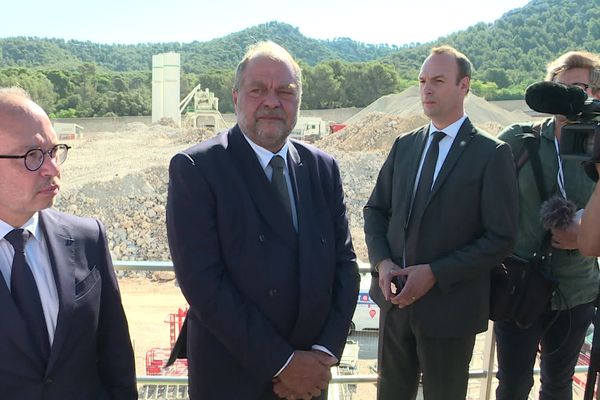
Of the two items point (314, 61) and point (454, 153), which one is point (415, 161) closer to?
point (454, 153)

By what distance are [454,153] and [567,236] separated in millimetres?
608

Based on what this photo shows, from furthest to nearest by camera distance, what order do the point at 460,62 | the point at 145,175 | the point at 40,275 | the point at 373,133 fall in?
1. the point at 373,133
2. the point at 145,175
3. the point at 460,62
4. the point at 40,275

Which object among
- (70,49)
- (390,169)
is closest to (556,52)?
(70,49)

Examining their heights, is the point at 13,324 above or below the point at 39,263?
below

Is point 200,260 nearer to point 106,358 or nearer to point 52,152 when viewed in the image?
point 106,358

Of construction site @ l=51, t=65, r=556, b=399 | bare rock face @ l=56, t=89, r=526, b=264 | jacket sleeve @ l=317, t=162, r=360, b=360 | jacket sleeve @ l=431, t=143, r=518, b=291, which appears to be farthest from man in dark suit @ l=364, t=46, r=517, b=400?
bare rock face @ l=56, t=89, r=526, b=264

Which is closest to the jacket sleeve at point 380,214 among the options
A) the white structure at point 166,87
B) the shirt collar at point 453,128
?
the shirt collar at point 453,128

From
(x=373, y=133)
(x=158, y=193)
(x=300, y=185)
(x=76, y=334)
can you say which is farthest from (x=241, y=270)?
(x=373, y=133)

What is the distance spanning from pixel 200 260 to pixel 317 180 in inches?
23.6

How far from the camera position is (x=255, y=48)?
7.52 ft

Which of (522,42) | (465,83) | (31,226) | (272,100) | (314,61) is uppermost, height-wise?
(522,42)

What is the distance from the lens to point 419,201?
2729mm

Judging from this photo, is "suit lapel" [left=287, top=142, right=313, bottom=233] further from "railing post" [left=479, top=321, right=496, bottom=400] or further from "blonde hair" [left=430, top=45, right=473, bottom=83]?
"railing post" [left=479, top=321, right=496, bottom=400]

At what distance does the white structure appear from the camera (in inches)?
2334
